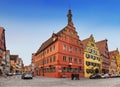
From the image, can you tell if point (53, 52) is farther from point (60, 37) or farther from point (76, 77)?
point (76, 77)

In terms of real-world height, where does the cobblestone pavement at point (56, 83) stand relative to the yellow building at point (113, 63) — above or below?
below

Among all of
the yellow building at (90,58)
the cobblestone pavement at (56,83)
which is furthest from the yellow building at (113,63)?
the cobblestone pavement at (56,83)

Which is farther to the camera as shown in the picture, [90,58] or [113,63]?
[113,63]

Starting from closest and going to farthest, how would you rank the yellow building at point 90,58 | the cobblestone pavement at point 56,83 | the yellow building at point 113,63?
the cobblestone pavement at point 56,83 → the yellow building at point 90,58 → the yellow building at point 113,63

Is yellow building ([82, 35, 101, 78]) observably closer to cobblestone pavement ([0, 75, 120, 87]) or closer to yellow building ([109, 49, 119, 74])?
yellow building ([109, 49, 119, 74])

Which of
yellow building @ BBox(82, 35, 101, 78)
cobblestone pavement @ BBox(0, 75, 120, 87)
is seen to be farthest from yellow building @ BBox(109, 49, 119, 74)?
cobblestone pavement @ BBox(0, 75, 120, 87)

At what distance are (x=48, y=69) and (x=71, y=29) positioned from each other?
14.3 m

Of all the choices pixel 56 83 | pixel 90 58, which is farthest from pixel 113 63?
pixel 56 83

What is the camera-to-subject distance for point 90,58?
244ft

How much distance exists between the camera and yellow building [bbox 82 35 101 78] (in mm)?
71438

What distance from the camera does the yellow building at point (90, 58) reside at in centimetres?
7144

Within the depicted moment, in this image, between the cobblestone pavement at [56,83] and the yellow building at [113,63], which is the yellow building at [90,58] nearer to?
the yellow building at [113,63]

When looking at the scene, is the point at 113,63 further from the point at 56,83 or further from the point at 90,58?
the point at 56,83

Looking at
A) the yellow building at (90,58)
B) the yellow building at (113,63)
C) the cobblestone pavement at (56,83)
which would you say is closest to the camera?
the cobblestone pavement at (56,83)
